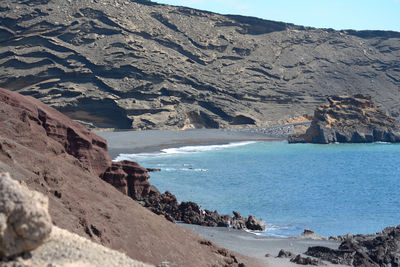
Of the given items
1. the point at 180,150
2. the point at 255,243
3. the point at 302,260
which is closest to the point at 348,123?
the point at 180,150

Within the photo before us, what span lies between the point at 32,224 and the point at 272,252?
14.5 meters

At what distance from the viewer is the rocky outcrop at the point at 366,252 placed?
698 inches

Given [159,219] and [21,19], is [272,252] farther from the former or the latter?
[21,19]

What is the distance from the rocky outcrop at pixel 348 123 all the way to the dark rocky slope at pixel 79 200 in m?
68.4

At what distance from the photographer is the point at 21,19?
8731 centimetres

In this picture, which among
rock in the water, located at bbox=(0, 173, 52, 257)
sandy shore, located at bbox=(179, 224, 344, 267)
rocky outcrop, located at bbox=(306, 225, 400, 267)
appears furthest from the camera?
sandy shore, located at bbox=(179, 224, 344, 267)

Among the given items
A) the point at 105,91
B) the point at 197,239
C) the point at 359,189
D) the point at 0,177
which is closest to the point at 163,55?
the point at 105,91

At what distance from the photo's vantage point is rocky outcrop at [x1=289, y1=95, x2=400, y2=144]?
80.1 m

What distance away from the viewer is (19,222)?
18.0 feet

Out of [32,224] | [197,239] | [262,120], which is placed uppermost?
[32,224]

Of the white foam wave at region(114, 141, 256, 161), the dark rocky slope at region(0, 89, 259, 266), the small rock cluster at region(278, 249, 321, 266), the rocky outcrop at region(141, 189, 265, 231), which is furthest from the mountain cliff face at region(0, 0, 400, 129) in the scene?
the dark rocky slope at region(0, 89, 259, 266)

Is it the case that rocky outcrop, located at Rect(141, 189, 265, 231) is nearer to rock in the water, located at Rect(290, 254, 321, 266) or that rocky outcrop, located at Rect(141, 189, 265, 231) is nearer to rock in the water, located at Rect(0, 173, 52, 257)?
rock in the water, located at Rect(290, 254, 321, 266)

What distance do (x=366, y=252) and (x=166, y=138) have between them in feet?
185

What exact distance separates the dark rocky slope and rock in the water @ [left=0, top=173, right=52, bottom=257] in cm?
344
